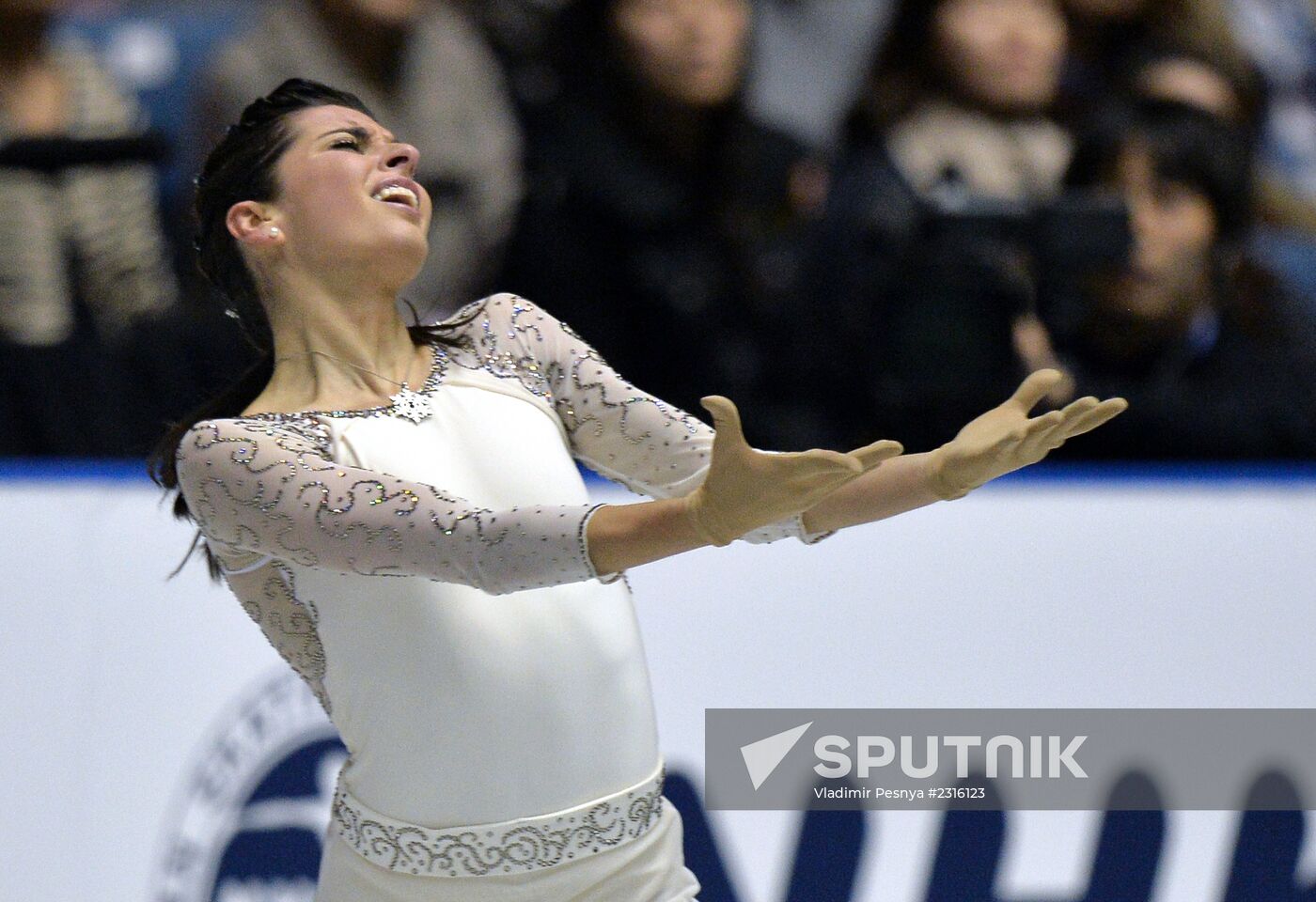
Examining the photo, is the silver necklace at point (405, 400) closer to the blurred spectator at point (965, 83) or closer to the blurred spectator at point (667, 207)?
the blurred spectator at point (667, 207)

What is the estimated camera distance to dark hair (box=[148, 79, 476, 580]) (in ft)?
6.17

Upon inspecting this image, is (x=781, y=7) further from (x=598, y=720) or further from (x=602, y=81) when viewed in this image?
(x=598, y=720)

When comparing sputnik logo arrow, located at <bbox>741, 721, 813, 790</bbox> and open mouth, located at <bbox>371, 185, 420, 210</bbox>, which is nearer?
open mouth, located at <bbox>371, 185, 420, 210</bbox>

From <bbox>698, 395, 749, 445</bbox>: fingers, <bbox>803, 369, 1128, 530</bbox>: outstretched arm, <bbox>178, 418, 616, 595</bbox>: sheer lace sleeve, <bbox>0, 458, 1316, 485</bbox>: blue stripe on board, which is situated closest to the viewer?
<bbox>698, 395, 749, 445</bbox>: fingers

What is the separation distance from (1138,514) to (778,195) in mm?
1109

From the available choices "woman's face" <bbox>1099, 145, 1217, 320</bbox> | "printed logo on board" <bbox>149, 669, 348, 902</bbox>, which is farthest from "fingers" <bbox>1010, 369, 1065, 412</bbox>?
"woman's face" <bbox>1099, 145, 1217, 320</bbox>

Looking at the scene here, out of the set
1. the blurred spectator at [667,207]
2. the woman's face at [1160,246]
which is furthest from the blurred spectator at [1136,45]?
the blurred spectator at [667,207]

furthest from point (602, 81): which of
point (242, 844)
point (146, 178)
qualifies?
point (242, 844)

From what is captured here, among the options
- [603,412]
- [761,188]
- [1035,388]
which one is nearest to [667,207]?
[761,188]

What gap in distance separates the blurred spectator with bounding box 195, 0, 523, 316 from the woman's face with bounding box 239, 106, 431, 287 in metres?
1.69

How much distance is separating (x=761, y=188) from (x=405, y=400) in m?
1.95

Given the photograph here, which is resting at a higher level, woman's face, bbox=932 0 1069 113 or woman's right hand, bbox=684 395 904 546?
woman's right hand, bbox=684 395 904 546

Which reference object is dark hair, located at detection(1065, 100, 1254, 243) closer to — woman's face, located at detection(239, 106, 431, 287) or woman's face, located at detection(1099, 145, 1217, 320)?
woman's face, located at detection(1099, 145, 1217, 320)

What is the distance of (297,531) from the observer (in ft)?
5.33
